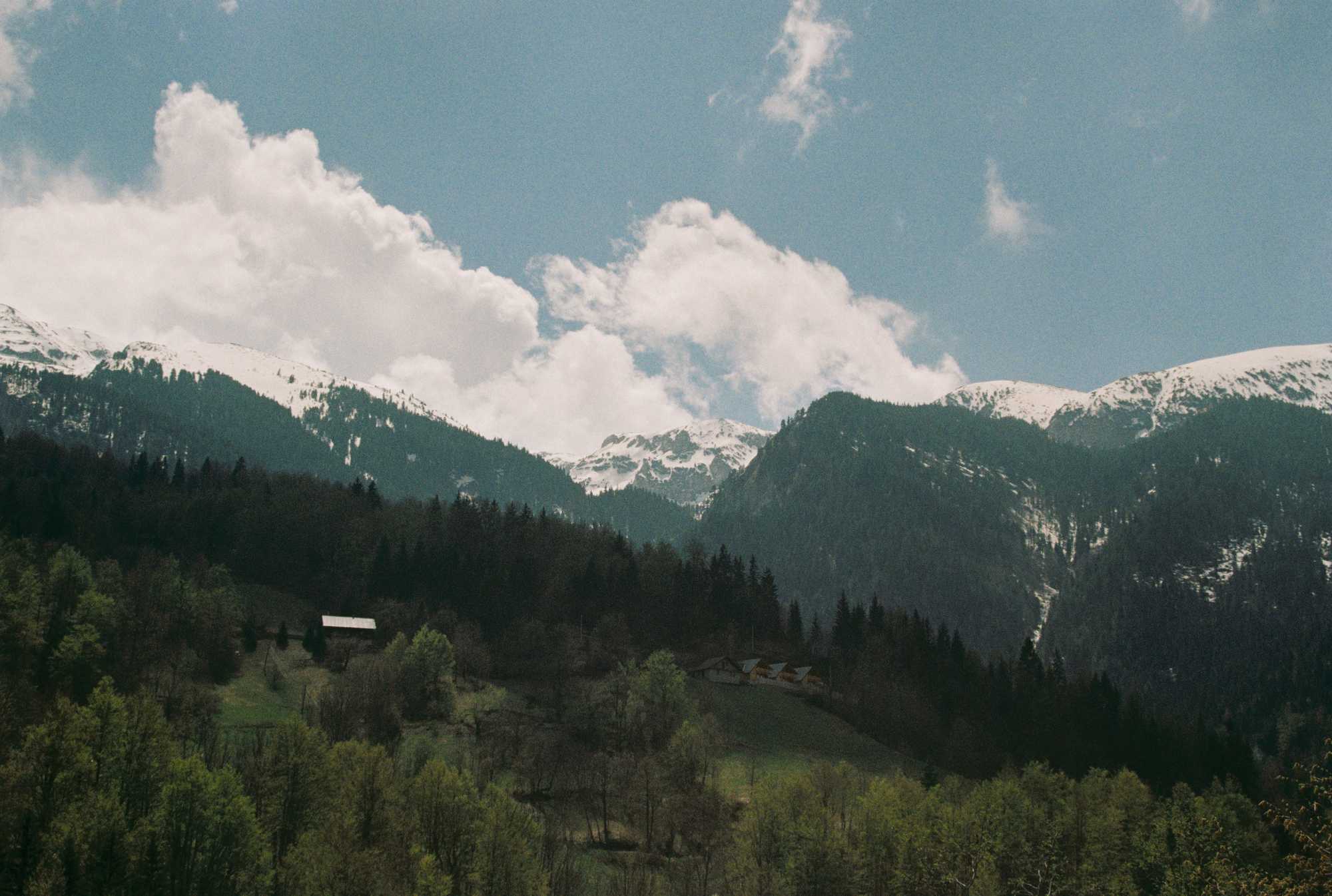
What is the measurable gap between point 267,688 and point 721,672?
67334 millimetres

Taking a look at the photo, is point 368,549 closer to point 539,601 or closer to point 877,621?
point 539,601

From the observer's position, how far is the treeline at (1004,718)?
438 ft

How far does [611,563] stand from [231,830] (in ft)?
363

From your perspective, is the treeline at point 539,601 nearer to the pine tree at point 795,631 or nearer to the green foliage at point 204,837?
the pine tree at point 795,631

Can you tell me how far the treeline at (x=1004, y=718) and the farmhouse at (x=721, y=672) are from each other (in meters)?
15.0

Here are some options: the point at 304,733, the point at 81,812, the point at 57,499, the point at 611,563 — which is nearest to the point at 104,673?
the point at 304,733

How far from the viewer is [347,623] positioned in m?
135

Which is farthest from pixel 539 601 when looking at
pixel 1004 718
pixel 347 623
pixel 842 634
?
pixel 1004 718

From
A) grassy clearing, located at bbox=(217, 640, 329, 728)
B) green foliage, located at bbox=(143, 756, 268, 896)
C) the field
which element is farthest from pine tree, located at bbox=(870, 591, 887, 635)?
green foliage, located at bbox=(143, 756, 268, 896)

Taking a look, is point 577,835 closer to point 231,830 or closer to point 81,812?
point 231,830

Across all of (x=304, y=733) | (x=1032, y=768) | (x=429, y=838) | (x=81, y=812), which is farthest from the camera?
(x=1032, y=768)

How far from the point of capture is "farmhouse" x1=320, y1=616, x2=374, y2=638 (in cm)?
13325

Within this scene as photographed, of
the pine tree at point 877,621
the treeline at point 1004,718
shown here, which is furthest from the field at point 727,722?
the pine tree at point 877,621

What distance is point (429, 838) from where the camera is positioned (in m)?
69.4
